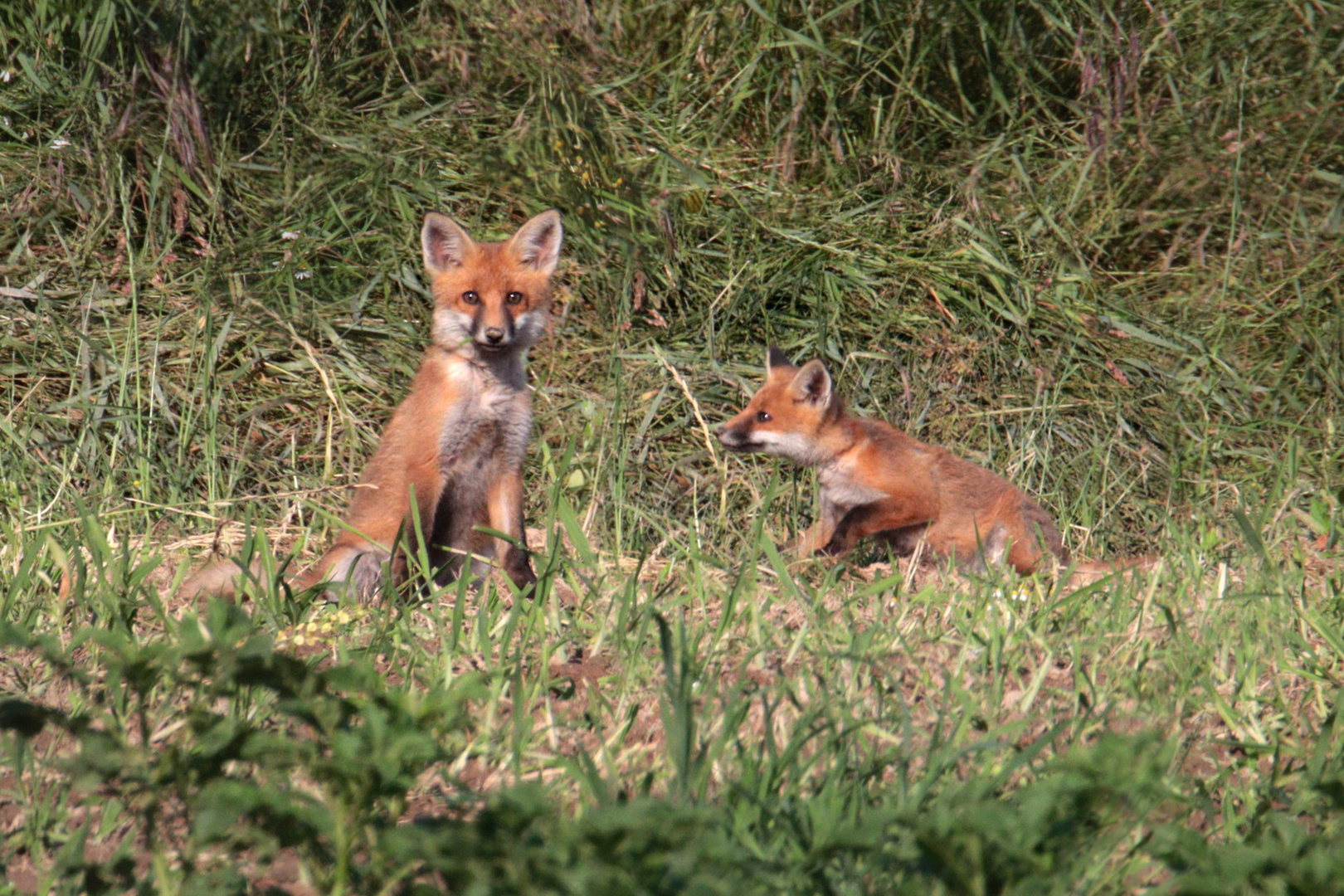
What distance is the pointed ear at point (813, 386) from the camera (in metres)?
5.67

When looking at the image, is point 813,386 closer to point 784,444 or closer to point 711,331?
point 784,444

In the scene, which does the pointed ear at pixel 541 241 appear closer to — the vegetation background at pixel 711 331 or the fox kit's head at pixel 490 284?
the fox kit's head at pixel 490 284

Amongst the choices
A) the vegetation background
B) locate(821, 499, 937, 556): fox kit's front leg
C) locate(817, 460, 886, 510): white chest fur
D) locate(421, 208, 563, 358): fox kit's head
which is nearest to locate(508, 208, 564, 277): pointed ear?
locate(421, 208, 563, 358): fox kit's head

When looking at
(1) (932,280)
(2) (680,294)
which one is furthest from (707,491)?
(1) (932,280)

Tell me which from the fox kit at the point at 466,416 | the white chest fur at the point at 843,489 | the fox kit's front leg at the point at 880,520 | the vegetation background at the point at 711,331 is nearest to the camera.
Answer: the vegetation background at the point at 711,331

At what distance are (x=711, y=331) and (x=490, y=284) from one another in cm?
151

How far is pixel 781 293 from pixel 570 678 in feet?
12.1

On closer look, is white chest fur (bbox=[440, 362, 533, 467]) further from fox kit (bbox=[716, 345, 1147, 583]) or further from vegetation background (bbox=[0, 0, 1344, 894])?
fox kit (bbox=[716, 345, 1147, 583])

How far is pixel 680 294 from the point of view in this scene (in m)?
6.58

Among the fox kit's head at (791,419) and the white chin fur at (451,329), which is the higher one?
the white chin fur at (451,329)

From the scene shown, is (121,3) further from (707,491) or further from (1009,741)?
(1009,741)

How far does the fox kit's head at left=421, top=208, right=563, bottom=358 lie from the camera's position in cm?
503

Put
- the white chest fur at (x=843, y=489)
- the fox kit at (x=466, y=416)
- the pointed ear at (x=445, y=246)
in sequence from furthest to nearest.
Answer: the white chest fur at (x=843, y=489) < the pointed ear at (x=445, y=246) < the fox kit at (x=466, y=416)

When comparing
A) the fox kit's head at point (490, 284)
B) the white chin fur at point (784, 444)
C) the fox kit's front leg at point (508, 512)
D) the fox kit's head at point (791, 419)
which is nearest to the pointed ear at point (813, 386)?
the fox kit's head at point (791, 419)
